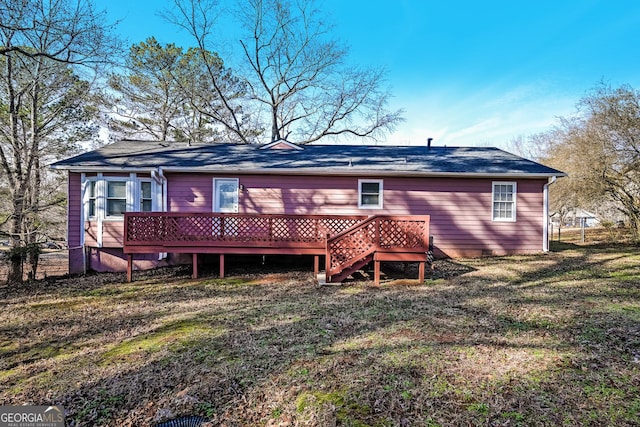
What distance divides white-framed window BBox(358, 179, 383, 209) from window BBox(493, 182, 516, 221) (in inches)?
150

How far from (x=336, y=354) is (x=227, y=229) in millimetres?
5479

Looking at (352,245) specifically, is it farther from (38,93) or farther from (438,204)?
(38,93)

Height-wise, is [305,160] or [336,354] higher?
[305,160]

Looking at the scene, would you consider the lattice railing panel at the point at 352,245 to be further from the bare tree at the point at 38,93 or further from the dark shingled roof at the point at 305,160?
the bare tree at the point at 38,93

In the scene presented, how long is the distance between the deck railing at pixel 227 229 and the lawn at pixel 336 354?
59.5 inches

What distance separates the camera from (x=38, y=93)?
41.5ft

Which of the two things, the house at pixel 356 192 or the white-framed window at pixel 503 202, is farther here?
the white-framed window at pixel 503 202

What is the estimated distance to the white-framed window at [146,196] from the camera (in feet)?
31.4

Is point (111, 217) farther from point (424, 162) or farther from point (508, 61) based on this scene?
point (508, 61)

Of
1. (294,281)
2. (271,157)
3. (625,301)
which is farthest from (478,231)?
(271,157)

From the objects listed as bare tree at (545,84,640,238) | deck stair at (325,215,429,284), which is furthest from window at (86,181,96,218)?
bare tree at (545,84,640,238)

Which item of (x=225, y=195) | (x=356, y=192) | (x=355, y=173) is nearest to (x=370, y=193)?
(x=356, y=192)

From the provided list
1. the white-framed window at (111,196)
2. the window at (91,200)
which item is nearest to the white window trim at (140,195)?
the white-framed window at (111,196)

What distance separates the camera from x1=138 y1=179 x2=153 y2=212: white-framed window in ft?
31.4
